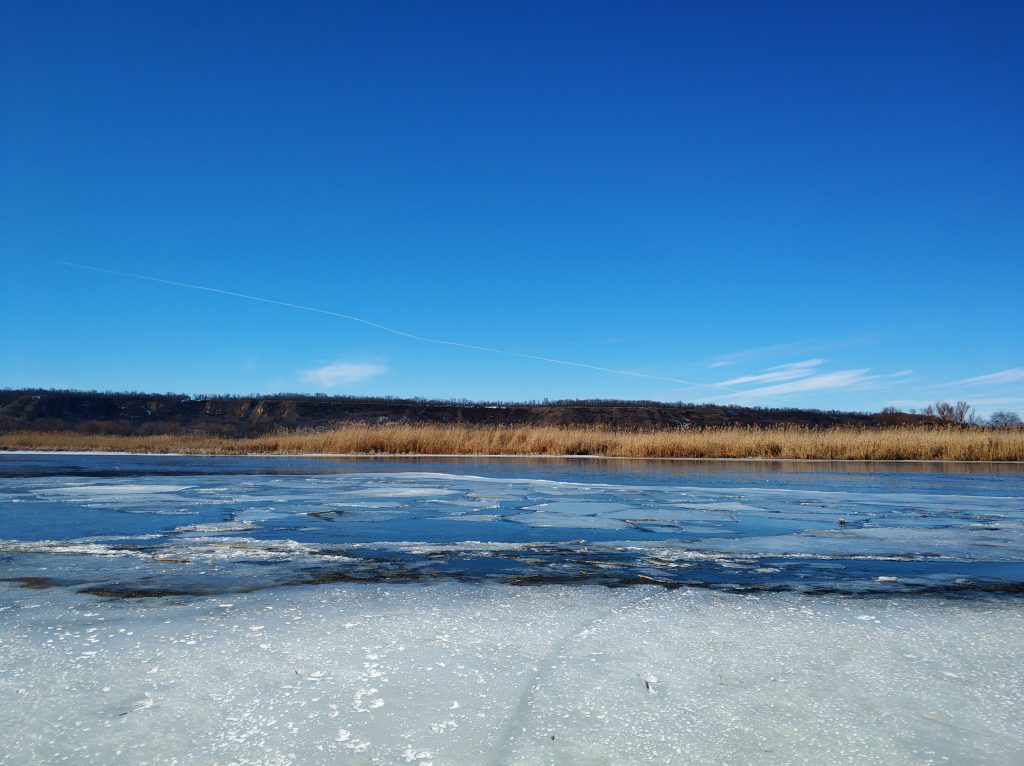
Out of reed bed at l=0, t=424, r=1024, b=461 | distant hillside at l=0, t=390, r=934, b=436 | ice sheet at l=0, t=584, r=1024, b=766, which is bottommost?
ice sheet at l=0, t=584, r=1024, b=766

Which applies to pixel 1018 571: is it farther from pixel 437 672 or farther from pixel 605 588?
pixel 437 672

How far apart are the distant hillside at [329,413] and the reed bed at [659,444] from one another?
71.5 feet

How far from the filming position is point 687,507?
5219mm

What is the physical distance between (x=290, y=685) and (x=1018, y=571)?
285cm

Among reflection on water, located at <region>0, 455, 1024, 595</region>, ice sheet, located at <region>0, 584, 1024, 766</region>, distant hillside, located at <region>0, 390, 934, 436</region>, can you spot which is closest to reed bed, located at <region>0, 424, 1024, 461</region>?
reflection on water, located at <region>0, 455, 1024, 595</region>

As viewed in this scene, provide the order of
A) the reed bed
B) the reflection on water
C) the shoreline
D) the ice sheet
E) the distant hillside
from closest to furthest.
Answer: the ice sheet < the reflection on water < the shoreline < the reed bed < the distant hillside

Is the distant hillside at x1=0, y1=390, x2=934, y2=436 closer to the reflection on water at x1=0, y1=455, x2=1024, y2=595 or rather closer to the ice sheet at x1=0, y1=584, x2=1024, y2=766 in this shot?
the reflection on water at x1=0, y1=455, x2=1024, y2=595

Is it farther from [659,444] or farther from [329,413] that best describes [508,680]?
[329,413]

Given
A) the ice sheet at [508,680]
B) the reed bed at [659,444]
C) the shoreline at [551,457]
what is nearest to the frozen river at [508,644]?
the ice sheet at [508,680]

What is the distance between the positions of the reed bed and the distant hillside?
2180 cm

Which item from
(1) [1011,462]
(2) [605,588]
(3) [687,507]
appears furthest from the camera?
(1) [1011,462]

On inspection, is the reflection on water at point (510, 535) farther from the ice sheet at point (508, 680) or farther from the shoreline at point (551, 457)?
the shoreline at point (551, 457)

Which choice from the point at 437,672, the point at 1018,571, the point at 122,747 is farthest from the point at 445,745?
the point at 1018,571

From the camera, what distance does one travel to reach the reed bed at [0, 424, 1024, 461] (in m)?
13.7
